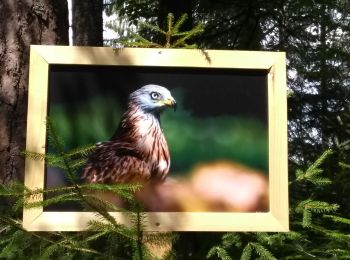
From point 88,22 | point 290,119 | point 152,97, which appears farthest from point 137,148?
point 290,119

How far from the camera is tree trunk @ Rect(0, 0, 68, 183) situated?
251cm

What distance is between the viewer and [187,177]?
1.95m

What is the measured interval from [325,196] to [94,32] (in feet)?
8.54

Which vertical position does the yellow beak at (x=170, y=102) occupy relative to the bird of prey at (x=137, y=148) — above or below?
above

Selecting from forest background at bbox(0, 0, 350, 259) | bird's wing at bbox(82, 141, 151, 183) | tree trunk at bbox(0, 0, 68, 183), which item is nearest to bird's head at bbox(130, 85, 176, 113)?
bird's wing at bbox(82, 141, 151, 183)

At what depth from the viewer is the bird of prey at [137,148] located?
1.95 m

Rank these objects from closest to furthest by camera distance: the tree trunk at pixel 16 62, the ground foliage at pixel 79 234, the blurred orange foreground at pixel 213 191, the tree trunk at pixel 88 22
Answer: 1. the ground foliage at pixel 79 234
2. the blurred orange foreground at pixel 213 191
3. the tree trunk at pixel 16 62
4. the tree trunk at pixel 88 22

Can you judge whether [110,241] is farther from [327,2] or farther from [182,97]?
[327,2]


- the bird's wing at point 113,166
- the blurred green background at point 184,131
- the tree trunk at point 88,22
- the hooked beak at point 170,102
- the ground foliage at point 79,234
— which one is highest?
the tree trunk at point 88,22

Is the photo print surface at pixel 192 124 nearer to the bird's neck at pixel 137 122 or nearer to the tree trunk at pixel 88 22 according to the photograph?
the bird's neck at pixel 137 122

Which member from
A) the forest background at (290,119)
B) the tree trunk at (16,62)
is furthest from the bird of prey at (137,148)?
the tree trunk at (16,62)

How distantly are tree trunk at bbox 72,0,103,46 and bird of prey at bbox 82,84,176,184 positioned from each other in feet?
9.32

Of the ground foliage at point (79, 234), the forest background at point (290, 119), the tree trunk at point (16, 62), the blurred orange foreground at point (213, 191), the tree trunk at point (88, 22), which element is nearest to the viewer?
the ground foliage at point (79, 234)

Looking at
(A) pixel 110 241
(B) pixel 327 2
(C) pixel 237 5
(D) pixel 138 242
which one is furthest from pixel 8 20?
(B) pixel 327 2
